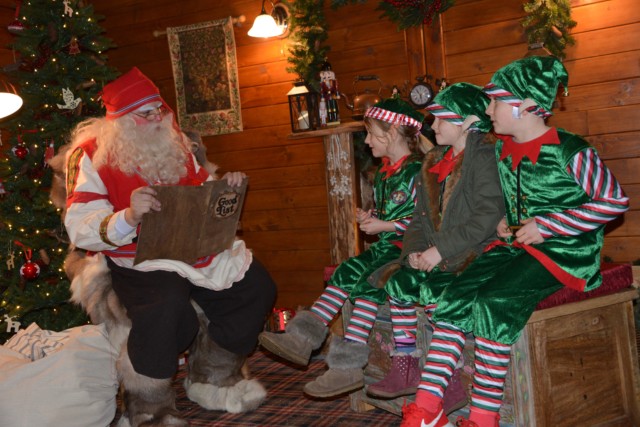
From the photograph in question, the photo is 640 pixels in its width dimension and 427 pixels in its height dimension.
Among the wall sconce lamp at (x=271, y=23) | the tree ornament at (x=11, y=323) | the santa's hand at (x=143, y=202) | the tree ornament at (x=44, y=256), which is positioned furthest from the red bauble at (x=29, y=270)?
the wall sconce lamp at (x=271, y=23)

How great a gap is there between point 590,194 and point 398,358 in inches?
35.9

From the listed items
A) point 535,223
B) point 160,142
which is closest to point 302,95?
point 160,142

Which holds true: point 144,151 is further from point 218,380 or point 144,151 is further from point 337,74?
point 337,74

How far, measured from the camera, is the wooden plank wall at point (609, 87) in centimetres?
364

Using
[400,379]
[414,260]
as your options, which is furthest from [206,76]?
[400,379]

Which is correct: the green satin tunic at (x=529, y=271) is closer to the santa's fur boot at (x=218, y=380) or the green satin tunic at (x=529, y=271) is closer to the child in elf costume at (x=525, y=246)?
the child in elf costume at (x=525, y=246)

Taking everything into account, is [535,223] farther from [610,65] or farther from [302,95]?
[302,95]

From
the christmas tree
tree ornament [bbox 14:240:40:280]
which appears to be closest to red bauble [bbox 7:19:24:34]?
the christmas tree

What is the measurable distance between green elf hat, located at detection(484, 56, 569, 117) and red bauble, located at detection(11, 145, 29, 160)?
2.68 m

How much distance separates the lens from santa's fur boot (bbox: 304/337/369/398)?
8.17ft

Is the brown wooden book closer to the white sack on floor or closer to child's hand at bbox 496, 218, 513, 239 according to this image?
the white sack on floor

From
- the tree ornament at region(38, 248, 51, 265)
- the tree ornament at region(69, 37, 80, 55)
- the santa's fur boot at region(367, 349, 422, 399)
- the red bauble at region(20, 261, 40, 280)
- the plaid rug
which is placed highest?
the tree ornament at region(69, 37, 80, 55)

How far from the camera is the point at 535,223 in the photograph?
216 centimetres

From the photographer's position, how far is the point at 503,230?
7.70 feet
